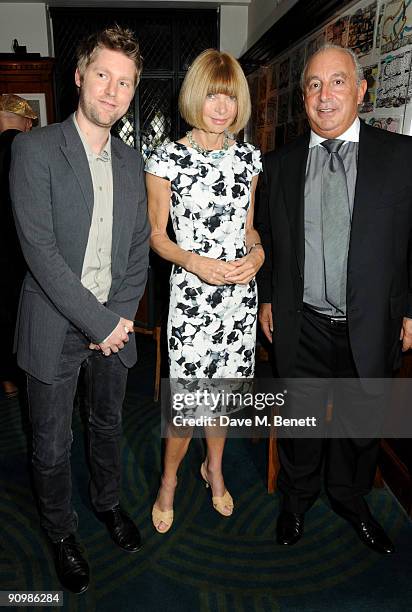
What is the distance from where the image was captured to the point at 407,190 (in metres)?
1.60

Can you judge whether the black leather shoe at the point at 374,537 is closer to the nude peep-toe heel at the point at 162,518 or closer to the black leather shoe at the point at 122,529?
the nude peep-toe heel at the point at 162,518

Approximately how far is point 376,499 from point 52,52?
650 centimetres

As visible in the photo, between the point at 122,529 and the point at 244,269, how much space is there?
1159mm

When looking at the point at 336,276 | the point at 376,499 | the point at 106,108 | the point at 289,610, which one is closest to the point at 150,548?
the point at 289,610

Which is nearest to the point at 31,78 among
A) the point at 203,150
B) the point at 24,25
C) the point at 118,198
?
the point at 24,25

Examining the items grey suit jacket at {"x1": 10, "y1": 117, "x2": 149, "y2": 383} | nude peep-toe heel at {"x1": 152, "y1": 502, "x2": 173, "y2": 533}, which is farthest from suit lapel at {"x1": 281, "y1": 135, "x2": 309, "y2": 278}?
nude peep-toe heel at {"x1": 152, "y1": 502, "x2": 173, "y2": 533}

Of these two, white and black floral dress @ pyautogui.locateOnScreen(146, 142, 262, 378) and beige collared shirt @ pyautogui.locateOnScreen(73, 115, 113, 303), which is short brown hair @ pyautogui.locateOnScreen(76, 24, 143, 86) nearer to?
beige collared shirt @ pyautogui.locateOnScreen(73, 115, 113, 303)

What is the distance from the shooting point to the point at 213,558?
189 centimetres

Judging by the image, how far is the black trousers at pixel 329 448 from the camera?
184 centimetres

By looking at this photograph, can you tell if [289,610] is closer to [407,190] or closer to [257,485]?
[257,485]

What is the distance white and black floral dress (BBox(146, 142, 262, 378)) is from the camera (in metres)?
1.70

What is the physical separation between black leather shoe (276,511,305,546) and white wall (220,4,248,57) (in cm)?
580

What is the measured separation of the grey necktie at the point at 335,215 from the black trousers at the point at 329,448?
22 cm

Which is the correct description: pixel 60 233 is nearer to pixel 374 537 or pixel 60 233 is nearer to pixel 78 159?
pixel 78 159
